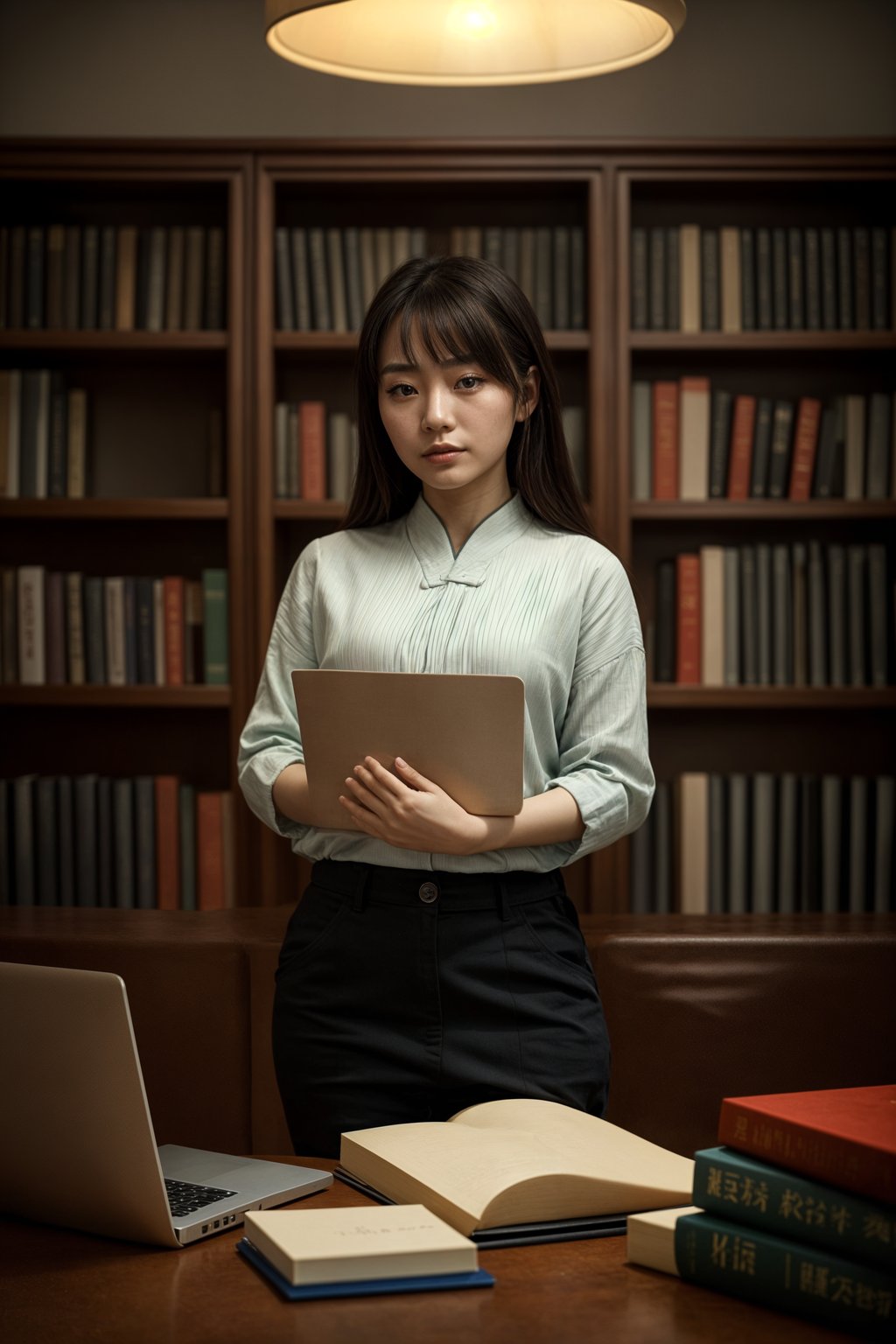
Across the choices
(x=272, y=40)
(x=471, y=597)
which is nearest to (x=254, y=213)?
(x=272, y=40)

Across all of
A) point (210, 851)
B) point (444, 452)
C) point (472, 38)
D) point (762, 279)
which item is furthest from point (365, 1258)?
point (762, 279)

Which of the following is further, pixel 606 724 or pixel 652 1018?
pixel 652 1018

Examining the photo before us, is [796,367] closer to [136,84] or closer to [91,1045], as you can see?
[136,84]

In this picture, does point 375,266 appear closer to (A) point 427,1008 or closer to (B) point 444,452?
(B) point 444,452

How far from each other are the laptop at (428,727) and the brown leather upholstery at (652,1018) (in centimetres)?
55

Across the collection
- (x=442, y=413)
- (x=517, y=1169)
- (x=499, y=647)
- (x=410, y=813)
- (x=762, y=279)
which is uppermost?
(x=762, y=279)

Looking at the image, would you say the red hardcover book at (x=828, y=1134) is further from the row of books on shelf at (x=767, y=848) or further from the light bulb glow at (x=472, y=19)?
the row of books on shelf at (x=767, y=848)

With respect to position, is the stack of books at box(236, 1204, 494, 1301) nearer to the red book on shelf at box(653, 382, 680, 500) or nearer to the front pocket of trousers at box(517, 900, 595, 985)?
the front pocket of trousers at box(517, 900, 595, 985)

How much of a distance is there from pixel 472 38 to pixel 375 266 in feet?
5.71

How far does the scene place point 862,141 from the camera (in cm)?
312

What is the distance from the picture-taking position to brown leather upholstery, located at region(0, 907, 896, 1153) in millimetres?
1869

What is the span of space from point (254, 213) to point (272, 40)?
1.70 m

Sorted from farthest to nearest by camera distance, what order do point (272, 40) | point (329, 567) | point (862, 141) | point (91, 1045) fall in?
point (862, 141) < point (329, 567) < point (272, 40) < point (91, 1045)

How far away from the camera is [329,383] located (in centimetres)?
347
